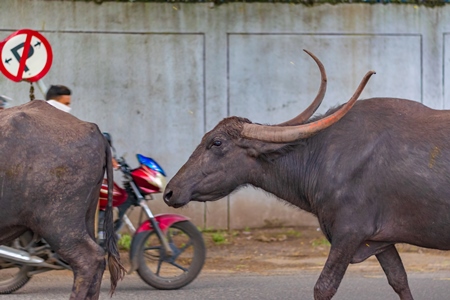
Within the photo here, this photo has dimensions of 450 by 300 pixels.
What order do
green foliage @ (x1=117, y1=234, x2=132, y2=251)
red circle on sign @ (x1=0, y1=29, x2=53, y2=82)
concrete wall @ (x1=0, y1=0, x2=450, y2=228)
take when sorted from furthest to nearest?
1. concrete wall @ (x1=0, y1=0, x2=450, y2=228)
2. green foliage @ (x1=117, y1=234, x2=132, y2=251)
3. red circle on sign @ (x1=0, y1=29, x2=53, y2=82)

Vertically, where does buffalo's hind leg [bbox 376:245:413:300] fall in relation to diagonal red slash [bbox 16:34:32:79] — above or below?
below

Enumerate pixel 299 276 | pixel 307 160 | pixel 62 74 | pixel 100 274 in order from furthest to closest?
pixel 62 74
pixel 299 276
pixel 307 160
pixel 100 274

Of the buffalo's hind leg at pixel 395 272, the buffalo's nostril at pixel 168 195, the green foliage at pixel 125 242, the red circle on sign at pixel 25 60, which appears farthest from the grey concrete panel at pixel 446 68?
the buffalo's nostril at pixel 168 195

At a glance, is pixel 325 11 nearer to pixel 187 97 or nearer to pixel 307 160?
pixel 187 97

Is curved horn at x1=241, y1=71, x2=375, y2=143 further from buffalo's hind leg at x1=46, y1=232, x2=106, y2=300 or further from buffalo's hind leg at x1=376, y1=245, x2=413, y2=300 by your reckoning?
buffalo's hind leg at x1=46, y1=232, x2=106, y2=300

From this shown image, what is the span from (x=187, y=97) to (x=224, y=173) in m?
4.08

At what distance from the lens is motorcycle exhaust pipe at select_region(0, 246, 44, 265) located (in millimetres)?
7252

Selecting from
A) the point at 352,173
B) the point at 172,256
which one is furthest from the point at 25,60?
the point at 352,173

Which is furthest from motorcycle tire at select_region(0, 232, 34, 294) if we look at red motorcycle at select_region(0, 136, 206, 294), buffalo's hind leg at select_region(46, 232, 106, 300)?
buffalo's hind leg at select_region(46, 232, 106, 300)

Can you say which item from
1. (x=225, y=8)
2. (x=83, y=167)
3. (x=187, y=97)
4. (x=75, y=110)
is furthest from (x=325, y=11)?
(x=83, y=167)

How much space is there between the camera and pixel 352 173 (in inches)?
238

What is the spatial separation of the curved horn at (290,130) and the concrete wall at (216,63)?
4.06 m

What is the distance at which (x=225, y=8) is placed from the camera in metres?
10.4

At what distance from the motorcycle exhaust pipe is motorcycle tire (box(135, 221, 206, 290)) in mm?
913
